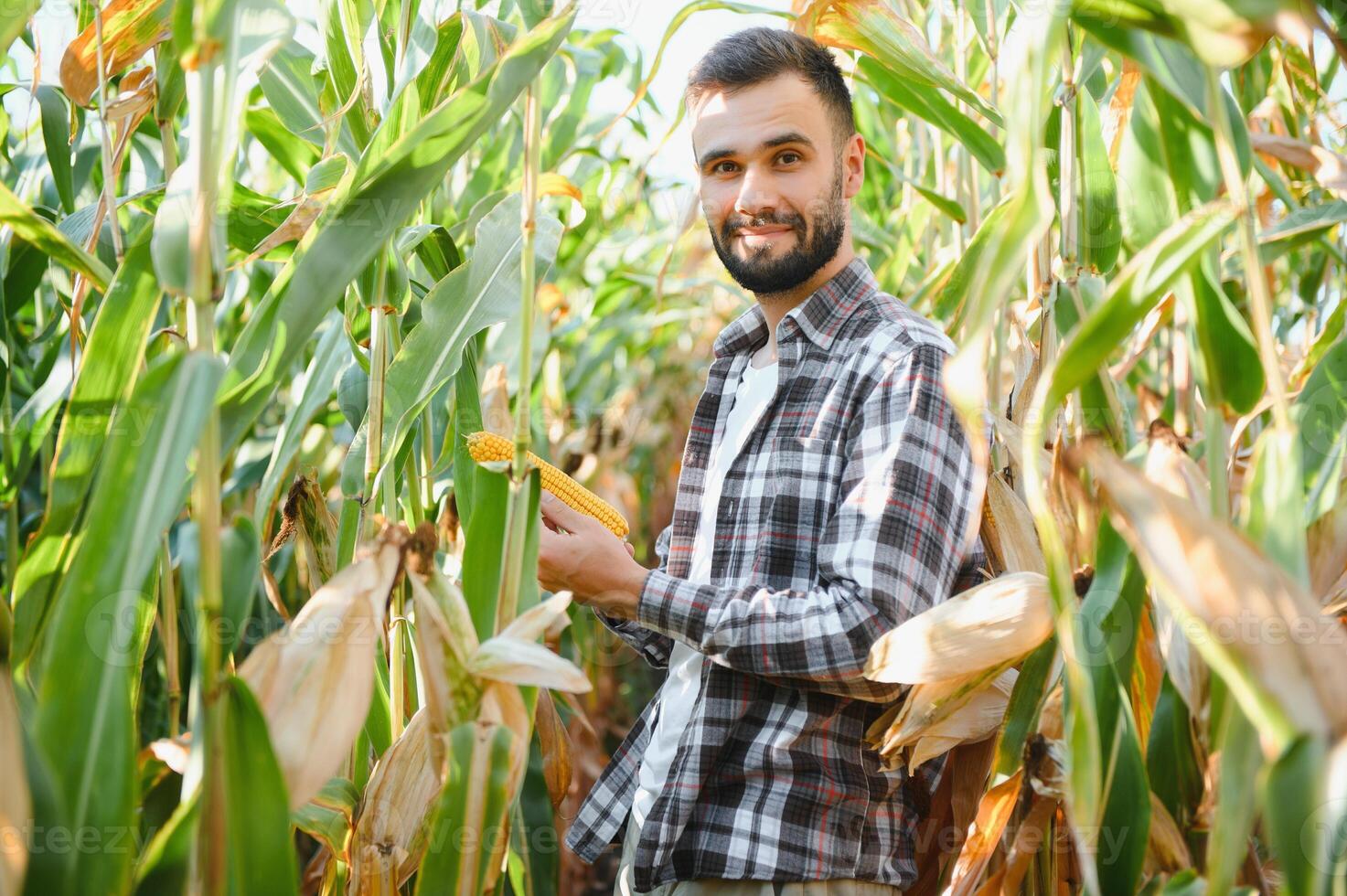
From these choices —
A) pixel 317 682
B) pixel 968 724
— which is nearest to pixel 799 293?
pixel 968 724

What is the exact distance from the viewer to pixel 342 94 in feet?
3.47

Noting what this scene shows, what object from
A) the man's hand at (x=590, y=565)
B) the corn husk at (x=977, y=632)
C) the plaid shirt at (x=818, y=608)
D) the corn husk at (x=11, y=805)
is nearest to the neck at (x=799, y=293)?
the plaid shirt at (x=818, y=608)

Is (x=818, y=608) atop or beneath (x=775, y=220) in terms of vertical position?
beneath

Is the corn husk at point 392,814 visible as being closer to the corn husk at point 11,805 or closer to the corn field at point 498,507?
the corn field at point 498,507

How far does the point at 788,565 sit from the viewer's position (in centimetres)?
105

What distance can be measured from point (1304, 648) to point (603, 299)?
182 centimetres

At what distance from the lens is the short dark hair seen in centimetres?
121

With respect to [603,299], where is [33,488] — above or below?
below

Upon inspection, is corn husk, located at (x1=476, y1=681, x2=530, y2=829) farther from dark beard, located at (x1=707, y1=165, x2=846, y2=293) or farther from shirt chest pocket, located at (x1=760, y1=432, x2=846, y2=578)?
dark beard, located at (x1=707, y1=165, x2=846, y2=293)

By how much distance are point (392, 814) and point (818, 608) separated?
1.28 feet

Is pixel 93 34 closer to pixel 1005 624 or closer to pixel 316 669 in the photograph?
pixel 316 669

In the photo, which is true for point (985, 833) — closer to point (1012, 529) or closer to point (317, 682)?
point (1012, 529)

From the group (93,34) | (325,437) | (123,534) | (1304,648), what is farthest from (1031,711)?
(325,437)

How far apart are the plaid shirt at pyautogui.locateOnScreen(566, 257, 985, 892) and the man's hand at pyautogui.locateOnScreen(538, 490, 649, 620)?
2cm
